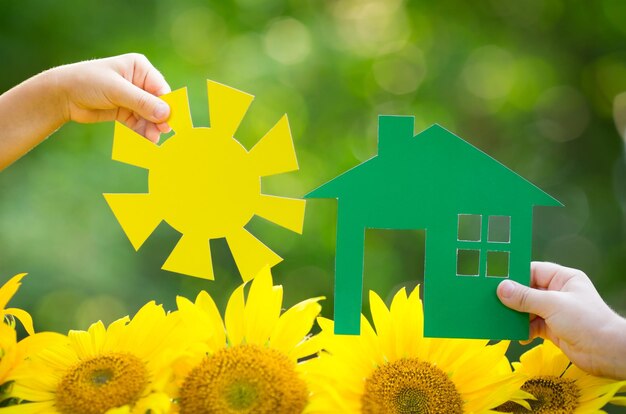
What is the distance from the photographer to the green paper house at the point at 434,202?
2.28 ft

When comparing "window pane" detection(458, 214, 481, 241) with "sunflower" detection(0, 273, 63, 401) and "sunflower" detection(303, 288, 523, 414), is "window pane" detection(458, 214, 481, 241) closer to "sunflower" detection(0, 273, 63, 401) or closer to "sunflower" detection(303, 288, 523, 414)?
"sunflower" detection(303, 288, 523, 414)

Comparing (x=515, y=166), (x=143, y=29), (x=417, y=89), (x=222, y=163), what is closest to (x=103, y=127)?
(x=143, y=29)

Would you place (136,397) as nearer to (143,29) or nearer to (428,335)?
(428,335)

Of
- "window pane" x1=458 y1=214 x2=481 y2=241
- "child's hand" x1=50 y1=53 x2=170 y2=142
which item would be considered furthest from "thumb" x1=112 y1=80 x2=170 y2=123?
"window pane" x1=458 y1=214 x2=481 y2=241

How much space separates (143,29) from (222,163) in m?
2.95

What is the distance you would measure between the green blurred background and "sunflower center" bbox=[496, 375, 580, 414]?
2446mm

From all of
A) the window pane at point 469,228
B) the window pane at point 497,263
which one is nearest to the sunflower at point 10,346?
→ the window pane at point 469,228

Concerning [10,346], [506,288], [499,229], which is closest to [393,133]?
[506,288]

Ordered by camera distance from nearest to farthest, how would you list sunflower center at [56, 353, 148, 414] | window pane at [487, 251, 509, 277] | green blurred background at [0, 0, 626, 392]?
sunflower center at [56, 353, 148, 414]
green blurred background at [0, 0, 626, 392]
window pane at [487, 251, 509, 277]

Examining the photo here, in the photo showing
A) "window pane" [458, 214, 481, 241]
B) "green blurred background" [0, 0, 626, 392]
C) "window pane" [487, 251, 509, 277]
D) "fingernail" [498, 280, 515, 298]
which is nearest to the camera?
"fingernail" [498, 280, 515, 298]

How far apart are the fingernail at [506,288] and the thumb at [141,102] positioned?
39 cm

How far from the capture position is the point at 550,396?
658 millimetres

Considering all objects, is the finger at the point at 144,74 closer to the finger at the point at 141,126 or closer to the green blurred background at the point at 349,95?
the finger at the point at 141,126

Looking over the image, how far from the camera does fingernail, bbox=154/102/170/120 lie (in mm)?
748
